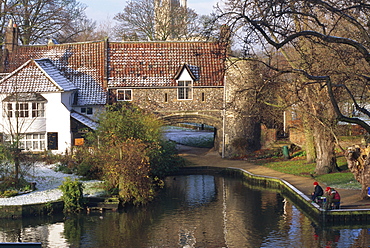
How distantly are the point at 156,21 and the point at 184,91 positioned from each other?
18.1 metres

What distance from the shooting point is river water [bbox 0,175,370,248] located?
20906 millimetres

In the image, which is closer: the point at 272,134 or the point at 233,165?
the point at 233,165

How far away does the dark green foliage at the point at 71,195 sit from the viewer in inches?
1018

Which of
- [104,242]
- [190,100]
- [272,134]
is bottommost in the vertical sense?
[104,242]

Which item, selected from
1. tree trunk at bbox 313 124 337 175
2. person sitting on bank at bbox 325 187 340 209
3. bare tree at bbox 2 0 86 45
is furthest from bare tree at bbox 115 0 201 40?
person sitting on bank at bbox 325 187 340 209

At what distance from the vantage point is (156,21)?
58594 mm

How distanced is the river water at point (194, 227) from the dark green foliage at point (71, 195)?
2.05 feet

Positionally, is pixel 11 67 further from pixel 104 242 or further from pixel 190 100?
pixel 104 242

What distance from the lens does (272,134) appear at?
43219mm

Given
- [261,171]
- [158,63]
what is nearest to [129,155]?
[261,171]

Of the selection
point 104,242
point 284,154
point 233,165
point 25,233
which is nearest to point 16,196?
point 25,233

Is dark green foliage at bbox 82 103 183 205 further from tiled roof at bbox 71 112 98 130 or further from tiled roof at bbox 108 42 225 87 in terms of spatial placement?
tiled roof at bbox 108 42 225 87

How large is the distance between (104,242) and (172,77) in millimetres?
23192

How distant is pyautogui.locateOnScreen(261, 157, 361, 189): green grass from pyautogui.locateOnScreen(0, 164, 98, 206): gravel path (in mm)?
12779
